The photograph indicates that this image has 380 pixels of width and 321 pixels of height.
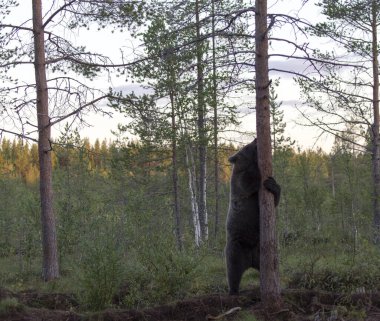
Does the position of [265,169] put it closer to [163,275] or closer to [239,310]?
[239,310]

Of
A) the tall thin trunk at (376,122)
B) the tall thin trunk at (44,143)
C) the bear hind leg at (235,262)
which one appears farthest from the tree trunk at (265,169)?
the tall thin trunk at (376,122)

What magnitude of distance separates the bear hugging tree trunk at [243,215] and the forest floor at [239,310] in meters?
0.49

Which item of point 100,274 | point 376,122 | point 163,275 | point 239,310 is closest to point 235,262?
point 239,310

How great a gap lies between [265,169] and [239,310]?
6.67 ft

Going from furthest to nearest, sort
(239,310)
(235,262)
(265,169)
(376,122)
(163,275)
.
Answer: (376,122) → (163,275) → (235,262) → (239,310) → (265,169)

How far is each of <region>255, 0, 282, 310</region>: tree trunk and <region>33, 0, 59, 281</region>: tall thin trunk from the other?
7.47 metres

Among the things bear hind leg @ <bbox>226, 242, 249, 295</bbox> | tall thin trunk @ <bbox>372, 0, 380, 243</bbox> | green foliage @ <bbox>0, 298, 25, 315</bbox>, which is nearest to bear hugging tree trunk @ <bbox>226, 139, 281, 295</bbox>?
bear hind leg @ <bbox>226, 242, 249, 295</bbox>

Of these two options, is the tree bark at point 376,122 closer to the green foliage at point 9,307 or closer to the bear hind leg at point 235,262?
the bear hind leg at point 235,262

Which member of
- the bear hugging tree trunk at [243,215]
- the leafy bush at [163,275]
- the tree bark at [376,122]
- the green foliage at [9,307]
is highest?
the tree bark at [376,122]

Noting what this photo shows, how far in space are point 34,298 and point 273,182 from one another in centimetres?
557

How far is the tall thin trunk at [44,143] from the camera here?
43.0 ft

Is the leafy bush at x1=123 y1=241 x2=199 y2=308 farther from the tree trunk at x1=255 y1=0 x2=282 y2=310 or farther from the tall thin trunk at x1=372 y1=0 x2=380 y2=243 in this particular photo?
the tall thin trunk at x1=372 y1=0 x2=380 y2=243

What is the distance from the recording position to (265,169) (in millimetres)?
6926

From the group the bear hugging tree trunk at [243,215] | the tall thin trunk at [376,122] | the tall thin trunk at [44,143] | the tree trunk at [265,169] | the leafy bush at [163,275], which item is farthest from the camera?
the tall thin trunk at [376,122]
